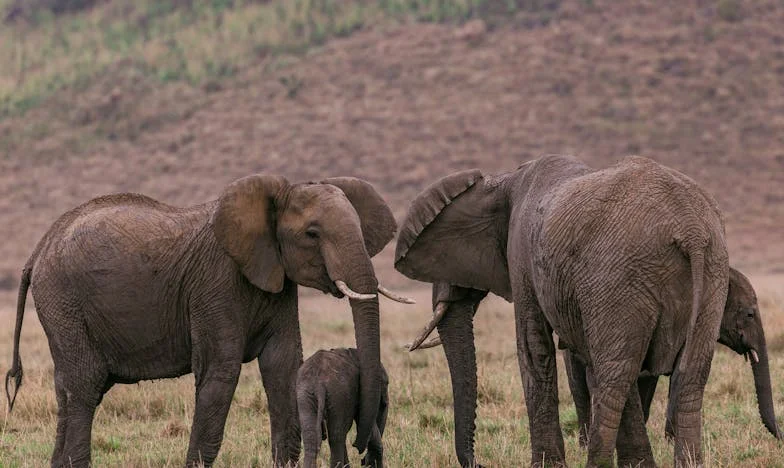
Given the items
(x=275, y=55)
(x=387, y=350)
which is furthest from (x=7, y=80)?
(x=387, y=350)

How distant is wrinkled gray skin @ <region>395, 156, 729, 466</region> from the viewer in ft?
22.7

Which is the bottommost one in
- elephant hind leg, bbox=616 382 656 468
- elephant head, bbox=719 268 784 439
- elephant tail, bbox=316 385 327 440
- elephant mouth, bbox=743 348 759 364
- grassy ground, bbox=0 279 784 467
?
grassy ground, bbox=0 279 784 467

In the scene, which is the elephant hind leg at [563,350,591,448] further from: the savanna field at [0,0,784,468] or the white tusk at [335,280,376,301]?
the savanna field at [0,0,784,468]

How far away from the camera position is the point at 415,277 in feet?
30.6

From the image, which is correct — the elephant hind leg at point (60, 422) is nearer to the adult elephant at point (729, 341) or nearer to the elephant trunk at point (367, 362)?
the elephant trunk at point (367, 362)

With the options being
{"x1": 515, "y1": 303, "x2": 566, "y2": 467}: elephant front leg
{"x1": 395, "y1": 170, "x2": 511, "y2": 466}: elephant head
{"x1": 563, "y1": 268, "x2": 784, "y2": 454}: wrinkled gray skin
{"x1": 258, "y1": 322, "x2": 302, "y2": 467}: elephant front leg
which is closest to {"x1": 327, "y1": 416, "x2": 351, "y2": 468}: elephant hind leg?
{"x1": 258, "y1": 322, "x2": 302, "y2": 467}: elephant front leg

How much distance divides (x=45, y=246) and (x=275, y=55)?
3507 cm

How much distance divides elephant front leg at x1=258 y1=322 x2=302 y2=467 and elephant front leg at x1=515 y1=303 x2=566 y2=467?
4.67 ft

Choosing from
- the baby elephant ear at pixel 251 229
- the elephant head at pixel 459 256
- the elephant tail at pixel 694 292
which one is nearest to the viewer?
the elephant tail at pixel 694 292

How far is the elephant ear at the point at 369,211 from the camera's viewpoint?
28.4 ft

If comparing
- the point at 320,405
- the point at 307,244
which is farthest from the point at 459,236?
the point at 320,405

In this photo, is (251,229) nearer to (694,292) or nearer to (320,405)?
(320,405)

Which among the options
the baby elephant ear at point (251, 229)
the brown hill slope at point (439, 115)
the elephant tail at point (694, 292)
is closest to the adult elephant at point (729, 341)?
the baby elephant ear at point (251, 229)

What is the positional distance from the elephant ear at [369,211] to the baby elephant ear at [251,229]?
53 cm
